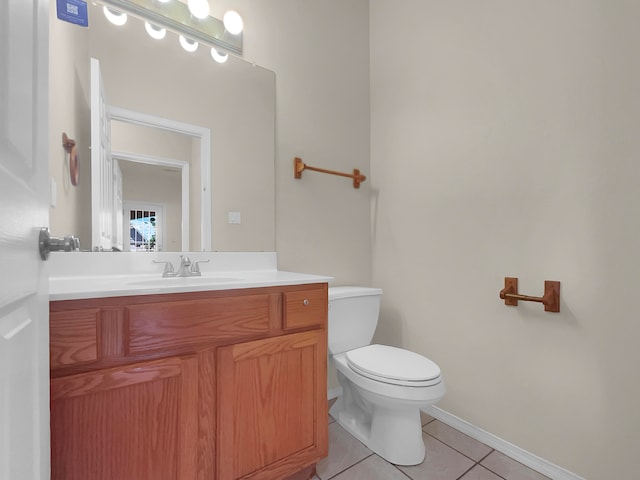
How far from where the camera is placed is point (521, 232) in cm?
145

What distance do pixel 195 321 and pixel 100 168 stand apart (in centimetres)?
86

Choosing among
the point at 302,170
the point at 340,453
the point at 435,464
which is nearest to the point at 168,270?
the point at 302,170

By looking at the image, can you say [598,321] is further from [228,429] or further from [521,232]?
[228,429]

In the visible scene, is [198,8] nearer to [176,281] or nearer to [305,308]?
[176,281]

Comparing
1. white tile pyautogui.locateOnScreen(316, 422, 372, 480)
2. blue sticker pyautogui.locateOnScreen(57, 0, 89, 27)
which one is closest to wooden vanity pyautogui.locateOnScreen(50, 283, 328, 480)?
white tile pyautogui.locateOnScreen(316, 422, 372, 480)

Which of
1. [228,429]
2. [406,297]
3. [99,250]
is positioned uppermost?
[99,250]

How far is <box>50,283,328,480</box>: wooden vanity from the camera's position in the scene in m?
0.83

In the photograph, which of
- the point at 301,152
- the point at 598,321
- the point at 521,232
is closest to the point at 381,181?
the point at 301,152

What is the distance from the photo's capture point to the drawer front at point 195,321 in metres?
0.92

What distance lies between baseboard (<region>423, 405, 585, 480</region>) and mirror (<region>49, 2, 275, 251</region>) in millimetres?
1377

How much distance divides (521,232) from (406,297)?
0.77 m

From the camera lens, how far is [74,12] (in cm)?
126

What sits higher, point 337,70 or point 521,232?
point 337,70

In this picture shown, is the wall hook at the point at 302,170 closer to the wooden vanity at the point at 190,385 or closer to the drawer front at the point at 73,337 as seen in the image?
the wooden vanity at the point at 190,385
